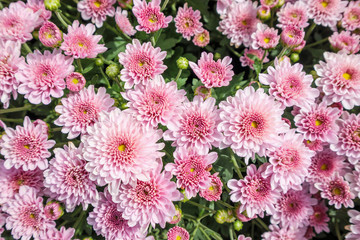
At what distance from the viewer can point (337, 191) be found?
94.2 inches

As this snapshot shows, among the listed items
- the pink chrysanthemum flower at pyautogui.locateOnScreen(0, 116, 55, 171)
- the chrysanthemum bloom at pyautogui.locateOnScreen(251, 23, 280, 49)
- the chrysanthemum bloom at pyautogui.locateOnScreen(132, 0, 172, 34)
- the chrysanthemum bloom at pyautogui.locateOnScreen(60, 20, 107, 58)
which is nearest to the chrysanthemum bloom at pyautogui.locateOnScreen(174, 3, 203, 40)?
the chrysanthemum bloom at pyautogui.locateOnScreen(132, 0, 172, 34)

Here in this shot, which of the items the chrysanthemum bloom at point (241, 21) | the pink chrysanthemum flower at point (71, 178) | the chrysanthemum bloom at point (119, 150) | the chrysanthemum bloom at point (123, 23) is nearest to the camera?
the chrysanthemum bloom at point (119, 150)

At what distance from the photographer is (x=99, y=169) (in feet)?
5.96

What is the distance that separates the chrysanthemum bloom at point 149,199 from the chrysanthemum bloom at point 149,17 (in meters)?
0.98

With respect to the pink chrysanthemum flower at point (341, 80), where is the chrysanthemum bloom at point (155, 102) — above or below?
below

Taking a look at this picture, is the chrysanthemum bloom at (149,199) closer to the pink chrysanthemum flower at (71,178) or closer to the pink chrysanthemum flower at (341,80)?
the pink chrysanthemum flower at (71,178)

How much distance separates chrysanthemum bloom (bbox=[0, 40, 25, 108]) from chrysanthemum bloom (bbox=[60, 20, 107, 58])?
1.15ft

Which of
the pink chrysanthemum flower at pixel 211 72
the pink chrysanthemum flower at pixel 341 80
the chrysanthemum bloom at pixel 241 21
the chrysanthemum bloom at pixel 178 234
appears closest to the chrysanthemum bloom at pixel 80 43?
the pink chrysanthemum flower at pixel 211 72

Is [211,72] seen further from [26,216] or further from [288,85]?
[26,216]

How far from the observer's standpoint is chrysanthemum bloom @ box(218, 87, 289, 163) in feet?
6.14

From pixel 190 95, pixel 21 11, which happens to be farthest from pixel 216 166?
pixel 21 11

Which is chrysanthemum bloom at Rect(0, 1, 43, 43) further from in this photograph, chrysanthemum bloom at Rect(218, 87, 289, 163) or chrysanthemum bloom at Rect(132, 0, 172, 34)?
chrysanthemum bloom at Rect(218, 87, 289, 163)

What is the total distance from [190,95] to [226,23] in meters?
0.78

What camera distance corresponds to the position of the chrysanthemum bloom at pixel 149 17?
7.02ft
